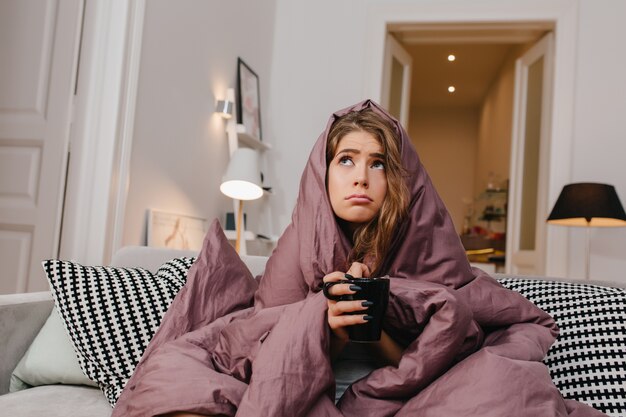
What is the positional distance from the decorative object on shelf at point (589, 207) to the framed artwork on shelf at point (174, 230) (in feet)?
6.05

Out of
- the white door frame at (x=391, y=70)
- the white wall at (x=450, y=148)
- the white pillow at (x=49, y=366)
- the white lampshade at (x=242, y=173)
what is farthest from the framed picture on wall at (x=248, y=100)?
A: the white wall at (x=450, y=148)

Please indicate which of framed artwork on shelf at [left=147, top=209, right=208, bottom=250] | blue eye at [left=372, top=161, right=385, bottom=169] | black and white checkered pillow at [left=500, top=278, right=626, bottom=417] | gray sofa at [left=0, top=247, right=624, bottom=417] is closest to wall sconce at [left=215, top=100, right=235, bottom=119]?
framed artwork on shelf at [left=147, top=209, right=208, bottom=250]

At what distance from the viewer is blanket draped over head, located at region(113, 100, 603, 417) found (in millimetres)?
796

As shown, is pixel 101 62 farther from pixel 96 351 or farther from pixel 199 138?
pixel 96 351

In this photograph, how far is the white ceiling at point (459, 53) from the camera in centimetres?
364

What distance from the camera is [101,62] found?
7.13ft

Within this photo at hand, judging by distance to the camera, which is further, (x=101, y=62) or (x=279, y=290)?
(x=101, y=62)

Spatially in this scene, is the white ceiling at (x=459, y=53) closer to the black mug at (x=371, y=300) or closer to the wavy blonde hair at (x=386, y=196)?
the wavy blonde hair at (x=386, y=196)

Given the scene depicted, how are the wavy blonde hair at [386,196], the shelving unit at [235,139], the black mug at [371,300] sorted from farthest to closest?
the shelving unit at [235,139] < the wavy blonde hair at [386,196] < the black mug at [371,300]

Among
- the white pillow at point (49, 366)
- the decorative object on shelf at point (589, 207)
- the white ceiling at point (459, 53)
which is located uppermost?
the white ceiling at point (459, 53)

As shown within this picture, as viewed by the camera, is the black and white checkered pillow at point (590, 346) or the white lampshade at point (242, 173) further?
Result: the white lampshade at point (242, 173)

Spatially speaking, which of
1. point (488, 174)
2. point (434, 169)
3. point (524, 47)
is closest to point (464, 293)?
point (524, 47)

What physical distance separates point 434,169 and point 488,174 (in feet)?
5.41

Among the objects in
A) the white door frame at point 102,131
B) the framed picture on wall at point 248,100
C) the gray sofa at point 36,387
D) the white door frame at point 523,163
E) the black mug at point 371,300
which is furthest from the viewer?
the white door frame at point 523,163
